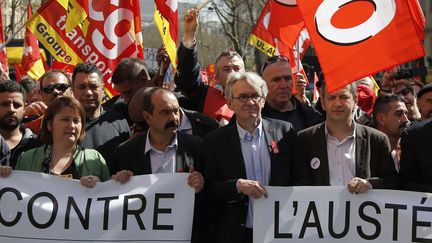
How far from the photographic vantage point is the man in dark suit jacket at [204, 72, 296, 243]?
4.96 m

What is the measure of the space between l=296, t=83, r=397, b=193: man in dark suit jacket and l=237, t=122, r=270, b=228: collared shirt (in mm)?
217

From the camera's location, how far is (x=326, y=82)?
15.8 ft

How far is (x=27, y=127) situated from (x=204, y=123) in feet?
4.83

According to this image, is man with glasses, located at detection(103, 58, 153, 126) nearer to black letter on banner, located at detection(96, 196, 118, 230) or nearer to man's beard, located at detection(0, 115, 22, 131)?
man's beard, located at detection(0, 115, 22, 131)

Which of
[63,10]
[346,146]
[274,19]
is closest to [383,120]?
[346,146]

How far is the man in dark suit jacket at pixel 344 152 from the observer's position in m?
4.86

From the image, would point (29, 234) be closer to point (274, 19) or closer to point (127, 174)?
point (127, 174)

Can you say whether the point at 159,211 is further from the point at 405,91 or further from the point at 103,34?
the point at 103,34

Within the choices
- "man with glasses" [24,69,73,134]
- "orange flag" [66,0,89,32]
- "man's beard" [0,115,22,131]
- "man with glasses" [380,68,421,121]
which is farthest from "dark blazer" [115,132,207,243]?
"orange flag" [66,0,89,32]

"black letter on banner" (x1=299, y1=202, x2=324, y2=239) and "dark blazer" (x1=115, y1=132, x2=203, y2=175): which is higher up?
"dark blazer" (x1=115, y1=132, x2=203, y2=175)

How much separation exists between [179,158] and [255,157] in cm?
52

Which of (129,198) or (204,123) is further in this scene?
(204,123)

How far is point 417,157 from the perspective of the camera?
481cm

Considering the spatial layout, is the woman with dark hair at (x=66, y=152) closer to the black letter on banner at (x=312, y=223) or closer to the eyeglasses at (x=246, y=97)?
the eyeglasses at (x=246, y=97)
